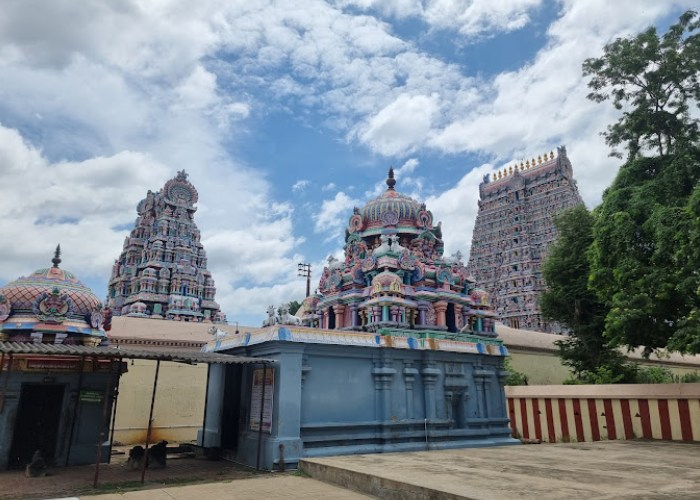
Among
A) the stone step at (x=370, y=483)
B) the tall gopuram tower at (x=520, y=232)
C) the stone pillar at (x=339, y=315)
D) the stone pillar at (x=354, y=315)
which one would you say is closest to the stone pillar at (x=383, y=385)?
the stone step at (x=370, y=483)

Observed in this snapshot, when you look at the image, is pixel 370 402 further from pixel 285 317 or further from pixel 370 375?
pixel 285 317

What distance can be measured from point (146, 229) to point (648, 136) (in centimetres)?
4496

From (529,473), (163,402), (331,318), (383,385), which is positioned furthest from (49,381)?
(529,473)

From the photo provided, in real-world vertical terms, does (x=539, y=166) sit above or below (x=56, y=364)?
above

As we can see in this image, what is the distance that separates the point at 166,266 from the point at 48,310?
32681 mm

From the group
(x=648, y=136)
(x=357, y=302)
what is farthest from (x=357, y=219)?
(x=648, y=136)

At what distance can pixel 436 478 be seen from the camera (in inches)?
347

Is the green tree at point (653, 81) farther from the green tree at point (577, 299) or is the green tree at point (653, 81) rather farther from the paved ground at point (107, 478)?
the paved ground at point (107, 478)

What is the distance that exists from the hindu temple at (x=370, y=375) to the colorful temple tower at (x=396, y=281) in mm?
62

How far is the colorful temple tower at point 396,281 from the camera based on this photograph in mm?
20156

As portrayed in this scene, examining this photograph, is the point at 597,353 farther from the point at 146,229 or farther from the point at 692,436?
the point at 146,229

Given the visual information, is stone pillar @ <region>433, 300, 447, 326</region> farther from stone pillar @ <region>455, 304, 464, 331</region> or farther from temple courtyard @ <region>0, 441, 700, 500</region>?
temple courtyard @ <region>0, 441, 700, 500</region>

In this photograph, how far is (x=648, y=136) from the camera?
61.1 feet

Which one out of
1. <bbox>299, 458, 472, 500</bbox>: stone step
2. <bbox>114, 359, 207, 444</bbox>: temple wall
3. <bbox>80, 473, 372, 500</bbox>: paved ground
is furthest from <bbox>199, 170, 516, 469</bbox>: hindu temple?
<bbox>114, 359, 207, 444</bbox>: temple wall
